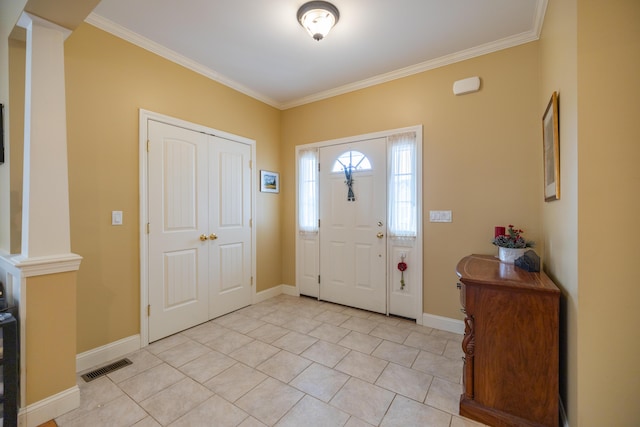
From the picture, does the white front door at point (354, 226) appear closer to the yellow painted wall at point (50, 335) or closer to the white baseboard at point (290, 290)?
the white baseboard at point (290, 290)

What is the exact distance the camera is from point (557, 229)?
1.77 metres

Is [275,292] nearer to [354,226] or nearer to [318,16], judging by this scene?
[354,226]

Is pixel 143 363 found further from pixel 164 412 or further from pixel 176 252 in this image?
pixel 176 252

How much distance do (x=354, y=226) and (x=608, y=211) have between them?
8.00 feet

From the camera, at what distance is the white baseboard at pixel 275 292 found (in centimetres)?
381

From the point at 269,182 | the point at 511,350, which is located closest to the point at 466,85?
the point at 511,350

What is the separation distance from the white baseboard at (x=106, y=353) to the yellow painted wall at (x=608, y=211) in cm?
316

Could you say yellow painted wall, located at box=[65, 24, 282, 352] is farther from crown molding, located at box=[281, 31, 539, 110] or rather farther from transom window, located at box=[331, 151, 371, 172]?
transom window, located at box=[331, 151, 371, 172]

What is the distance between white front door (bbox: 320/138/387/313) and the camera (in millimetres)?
3340

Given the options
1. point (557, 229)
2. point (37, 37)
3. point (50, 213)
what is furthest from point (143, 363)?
point (557, 229)

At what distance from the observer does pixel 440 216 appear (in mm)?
2949

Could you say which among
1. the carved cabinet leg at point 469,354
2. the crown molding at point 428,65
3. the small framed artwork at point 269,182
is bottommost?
the carved cabinet leg at point 469,354

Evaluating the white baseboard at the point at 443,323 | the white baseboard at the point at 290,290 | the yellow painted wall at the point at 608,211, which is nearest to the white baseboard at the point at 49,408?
the white baseboard at the point at 290,290

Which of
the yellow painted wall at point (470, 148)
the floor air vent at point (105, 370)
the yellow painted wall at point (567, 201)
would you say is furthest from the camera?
the yellow painted wall at point (470, 148)
